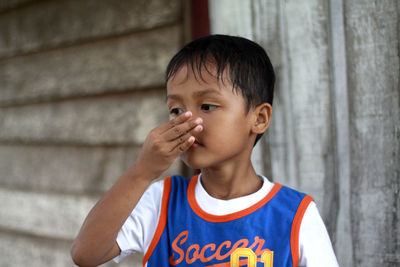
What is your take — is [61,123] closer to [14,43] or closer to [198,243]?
[14,43]

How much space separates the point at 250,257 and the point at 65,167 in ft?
5.19

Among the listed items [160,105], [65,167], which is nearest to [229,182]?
[160,105]

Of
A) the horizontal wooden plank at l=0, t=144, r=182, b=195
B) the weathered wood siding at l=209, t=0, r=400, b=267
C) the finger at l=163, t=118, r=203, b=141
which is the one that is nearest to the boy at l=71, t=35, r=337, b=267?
the finger at l=163, t=118, r=203, b=141

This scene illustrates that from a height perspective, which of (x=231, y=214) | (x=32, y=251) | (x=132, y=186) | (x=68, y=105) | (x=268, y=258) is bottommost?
(x=32, y=251)

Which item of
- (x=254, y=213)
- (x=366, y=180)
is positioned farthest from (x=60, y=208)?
(x=366, y=180)

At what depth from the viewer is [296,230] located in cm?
104

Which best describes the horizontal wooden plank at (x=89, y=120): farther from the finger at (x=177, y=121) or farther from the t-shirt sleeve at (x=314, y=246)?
the t-shirt sleeve at (x=314, y=246)

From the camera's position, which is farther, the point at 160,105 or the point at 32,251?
the point at 32,251

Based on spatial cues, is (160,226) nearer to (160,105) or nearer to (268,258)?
(268,258)

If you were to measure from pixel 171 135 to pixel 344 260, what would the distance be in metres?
0.88

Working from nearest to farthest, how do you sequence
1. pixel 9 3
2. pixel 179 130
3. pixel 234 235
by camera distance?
pixel 179 130
pixel 234 235
pixel 9 3

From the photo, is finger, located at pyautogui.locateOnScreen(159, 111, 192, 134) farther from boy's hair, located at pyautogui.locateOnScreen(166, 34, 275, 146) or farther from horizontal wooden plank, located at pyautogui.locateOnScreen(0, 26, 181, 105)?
horizontal wooden plank, located at pyautogui.locateOnScreen(0, 26, 181, 105)

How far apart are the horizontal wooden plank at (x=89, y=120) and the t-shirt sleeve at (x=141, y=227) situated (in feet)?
2.22

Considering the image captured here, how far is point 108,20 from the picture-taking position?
1984mm
